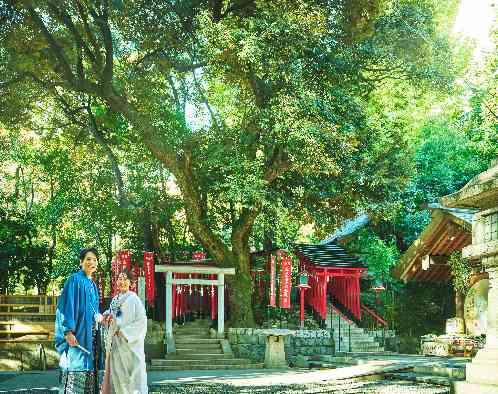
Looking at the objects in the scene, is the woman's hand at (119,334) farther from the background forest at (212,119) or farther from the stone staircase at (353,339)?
the stone staircase at (353,339)

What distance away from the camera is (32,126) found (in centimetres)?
2241

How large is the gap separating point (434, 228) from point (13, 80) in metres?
12.5

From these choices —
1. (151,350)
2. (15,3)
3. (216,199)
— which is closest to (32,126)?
(15,3)

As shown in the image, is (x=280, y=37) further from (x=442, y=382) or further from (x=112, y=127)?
(x=442, y=382)

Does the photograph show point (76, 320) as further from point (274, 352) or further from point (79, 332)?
point (274, 352)

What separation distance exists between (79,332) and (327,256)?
1733cm

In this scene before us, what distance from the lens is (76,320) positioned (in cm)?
676

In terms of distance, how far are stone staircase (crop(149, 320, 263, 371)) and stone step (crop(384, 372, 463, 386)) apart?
19.6 feet

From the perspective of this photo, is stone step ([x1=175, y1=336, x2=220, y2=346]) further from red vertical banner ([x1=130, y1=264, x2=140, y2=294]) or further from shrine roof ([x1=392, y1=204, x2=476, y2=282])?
shrine roof ([x1=392, y1=204, x2=476, y2=282])

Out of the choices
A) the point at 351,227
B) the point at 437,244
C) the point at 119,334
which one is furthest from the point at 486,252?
the point at 351,227

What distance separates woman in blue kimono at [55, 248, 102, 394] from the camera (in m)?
6.63

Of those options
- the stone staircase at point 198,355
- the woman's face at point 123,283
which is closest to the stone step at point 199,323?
the stone staircase at point 198,355

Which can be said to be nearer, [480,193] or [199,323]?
[480,193]

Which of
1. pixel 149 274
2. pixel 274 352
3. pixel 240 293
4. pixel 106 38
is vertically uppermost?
pixel 106 38
